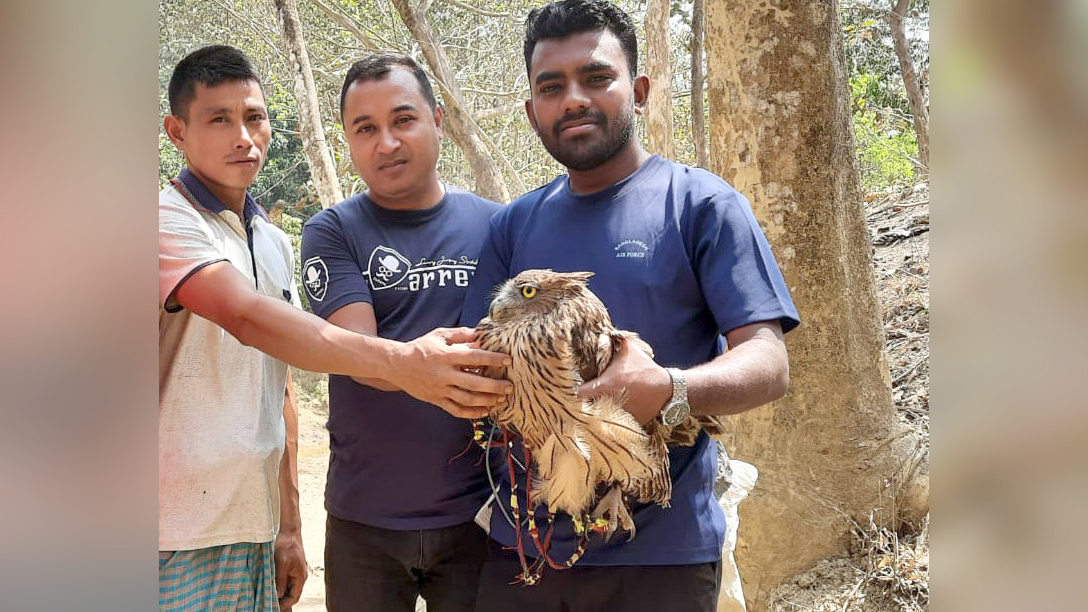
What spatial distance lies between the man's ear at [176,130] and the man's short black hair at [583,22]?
3.92 feet

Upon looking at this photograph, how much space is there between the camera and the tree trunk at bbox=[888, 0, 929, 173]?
9.82m

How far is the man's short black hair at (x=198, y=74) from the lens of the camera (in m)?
2.78

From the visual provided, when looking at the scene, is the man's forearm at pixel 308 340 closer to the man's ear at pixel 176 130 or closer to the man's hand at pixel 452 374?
the man's hand at pixel 452 374

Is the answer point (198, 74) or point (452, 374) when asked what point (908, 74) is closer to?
point (198, 74)

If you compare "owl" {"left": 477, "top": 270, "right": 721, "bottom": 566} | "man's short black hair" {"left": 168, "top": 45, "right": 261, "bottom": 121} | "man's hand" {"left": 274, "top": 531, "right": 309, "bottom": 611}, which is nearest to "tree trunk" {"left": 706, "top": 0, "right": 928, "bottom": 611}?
Answer: "owl" {"left": 477, "top": 270, "right": 721, "bottom": 566}

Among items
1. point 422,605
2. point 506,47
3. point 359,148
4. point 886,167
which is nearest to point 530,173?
point 506,47

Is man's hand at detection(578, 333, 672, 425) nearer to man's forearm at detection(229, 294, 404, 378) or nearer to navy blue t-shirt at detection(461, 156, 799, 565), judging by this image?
→ navy blue t-shirt at detection(461, 156, 799, 565)

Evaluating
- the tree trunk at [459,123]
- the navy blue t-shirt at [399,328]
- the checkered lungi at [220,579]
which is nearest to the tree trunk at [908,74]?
the tree trunk at [459,123]

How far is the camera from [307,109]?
7.82 meters
